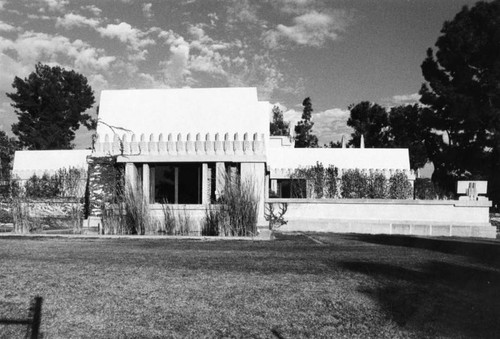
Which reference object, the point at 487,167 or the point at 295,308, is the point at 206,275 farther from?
the point at 487,167

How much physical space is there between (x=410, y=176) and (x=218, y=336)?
69.0 ft

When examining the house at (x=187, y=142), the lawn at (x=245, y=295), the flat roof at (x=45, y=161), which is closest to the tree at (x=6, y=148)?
the flat roof at (x=45, y=161)

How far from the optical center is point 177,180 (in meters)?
16.9

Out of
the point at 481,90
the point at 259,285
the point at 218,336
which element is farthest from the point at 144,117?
the point at 481,90

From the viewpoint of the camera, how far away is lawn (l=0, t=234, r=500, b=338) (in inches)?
191

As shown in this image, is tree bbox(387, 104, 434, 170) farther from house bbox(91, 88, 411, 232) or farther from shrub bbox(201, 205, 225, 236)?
shrub bbox(201, 205, 225, 236)

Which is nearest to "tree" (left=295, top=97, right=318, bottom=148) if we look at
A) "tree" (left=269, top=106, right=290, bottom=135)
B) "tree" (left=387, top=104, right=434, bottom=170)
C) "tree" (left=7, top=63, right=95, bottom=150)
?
"tree" (left=269, top=106, right=290, bottom=135)

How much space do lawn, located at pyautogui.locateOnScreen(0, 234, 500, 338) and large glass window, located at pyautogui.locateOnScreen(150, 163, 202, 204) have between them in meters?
7.62

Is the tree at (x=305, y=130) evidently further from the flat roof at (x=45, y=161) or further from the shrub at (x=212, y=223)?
the shrub at (x=212, y=223)

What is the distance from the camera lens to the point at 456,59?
120ft

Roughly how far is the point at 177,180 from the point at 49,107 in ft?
141

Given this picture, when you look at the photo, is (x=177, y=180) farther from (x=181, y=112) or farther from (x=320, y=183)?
(x=320, y=183)

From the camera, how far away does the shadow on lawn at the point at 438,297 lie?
194 inches

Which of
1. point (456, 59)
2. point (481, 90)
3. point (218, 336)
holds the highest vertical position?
point (456, 59)
